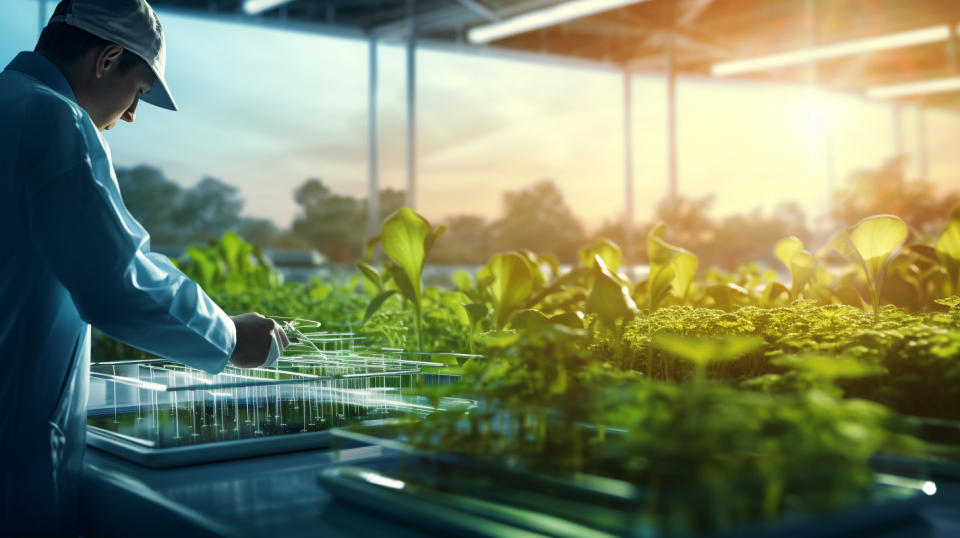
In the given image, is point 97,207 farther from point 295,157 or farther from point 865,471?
point 295,157

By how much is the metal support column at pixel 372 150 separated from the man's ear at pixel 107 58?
3990mm

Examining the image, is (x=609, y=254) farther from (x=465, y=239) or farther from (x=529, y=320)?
(x=465, y=239)

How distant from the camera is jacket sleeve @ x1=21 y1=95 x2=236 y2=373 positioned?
0.81m

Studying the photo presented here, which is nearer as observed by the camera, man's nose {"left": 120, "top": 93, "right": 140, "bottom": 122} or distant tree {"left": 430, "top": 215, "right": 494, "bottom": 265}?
man's nose {"left": 120, "top": 93, "right": 140, "bottom": 122}

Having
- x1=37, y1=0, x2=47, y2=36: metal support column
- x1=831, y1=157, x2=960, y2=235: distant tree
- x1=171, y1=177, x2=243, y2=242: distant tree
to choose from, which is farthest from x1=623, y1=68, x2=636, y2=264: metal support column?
x1=37, y1=0, x2=47, y2=36: metal support column

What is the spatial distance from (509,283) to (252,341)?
0.47 meters

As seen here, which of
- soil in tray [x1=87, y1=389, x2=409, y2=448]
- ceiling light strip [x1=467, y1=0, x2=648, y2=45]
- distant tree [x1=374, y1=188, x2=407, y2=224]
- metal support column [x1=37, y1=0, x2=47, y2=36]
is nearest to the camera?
soil in tray [x1=87, y1=389, x2=409, y2=448]

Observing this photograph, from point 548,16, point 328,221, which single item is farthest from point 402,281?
point 328,221

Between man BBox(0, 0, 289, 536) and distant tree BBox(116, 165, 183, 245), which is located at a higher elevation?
distant tree BBox(116, 165, 183, 245)

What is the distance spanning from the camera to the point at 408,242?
1.26 meters

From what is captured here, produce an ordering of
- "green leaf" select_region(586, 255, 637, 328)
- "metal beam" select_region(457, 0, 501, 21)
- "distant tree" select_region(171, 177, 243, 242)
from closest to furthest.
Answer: "green leaf" select_region(586, 255, 637, 328), "metal beam" select_region(457, 0, 501, 21), "distant tree" select_region(171, 177, 243, 242)

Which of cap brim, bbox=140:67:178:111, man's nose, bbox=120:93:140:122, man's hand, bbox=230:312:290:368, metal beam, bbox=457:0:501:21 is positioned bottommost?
man's hand, bbox=230:312:290:368

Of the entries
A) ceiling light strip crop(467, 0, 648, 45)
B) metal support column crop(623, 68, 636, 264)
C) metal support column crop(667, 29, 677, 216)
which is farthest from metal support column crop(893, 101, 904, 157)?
ceiling light strip crop(467, 0, 648, 45)

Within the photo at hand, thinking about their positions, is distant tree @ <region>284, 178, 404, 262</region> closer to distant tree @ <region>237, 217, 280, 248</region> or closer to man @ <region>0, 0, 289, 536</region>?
distant tree @ <region>237, 217, 280, 248</region>
